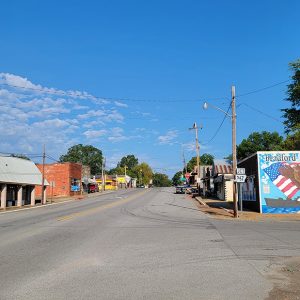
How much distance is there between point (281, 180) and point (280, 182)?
167 mm

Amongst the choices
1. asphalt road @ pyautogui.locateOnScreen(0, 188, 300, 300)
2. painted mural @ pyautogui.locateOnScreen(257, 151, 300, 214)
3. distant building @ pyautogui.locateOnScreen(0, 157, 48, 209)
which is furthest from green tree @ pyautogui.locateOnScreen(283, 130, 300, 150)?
asphalt road @ pyautogui.locateOnScreen(0, 188, 300, 300)

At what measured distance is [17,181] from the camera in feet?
162

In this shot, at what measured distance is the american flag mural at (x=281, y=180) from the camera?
31.1m

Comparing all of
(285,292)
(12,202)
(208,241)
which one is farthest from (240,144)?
(285,292)

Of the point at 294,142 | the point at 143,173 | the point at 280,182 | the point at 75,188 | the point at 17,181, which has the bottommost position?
the point at 280,182

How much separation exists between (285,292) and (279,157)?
25.0 meters

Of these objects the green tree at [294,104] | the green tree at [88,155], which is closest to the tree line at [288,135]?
the green tree at [294,104]

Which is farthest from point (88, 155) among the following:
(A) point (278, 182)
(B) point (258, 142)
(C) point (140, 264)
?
(C) point (140, 264)

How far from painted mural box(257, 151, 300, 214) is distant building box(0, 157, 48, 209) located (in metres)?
27.1

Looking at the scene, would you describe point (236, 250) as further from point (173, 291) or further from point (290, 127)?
point (290, 127)

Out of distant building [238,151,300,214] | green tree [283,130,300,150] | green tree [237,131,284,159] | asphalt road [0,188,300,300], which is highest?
green tree [237,131,284,159]

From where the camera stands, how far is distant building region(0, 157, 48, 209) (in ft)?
153

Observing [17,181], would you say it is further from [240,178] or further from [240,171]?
[240,178]

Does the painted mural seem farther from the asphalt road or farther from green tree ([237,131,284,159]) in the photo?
green tree ([237,131,284,159])
